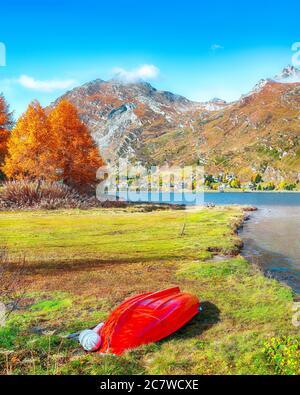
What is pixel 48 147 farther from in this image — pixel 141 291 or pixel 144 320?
pixel 144 320

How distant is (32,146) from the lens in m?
56.2

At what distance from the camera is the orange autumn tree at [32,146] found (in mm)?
56281

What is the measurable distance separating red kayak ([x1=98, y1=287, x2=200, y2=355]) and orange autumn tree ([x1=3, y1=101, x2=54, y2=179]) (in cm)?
4704

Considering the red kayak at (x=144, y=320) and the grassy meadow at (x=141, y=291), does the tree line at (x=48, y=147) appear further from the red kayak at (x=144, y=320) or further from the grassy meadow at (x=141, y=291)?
the red kayak at (x=144, y=320)

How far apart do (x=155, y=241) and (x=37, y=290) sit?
49.1 ft

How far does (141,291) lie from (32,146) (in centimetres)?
4430

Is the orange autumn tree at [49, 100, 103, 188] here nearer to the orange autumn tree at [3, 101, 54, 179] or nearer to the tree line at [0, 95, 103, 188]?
the tree line at [0, 95, 103, 188]

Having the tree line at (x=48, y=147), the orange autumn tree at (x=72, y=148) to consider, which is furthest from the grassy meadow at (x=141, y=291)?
the orange autumn tree at (x=72, y=148)

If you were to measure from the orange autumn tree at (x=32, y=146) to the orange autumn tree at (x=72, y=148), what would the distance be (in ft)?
9.73

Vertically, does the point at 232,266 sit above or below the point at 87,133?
below

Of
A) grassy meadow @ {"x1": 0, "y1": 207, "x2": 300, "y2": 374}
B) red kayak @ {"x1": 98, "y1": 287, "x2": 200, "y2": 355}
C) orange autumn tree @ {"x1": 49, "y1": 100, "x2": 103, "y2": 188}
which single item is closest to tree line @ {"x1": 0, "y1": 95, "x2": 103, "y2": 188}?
orange autumn tree @ {"x1": 49, "y1": 100, "x2": 103, "y2": 188}

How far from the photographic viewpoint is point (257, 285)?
18688mm
